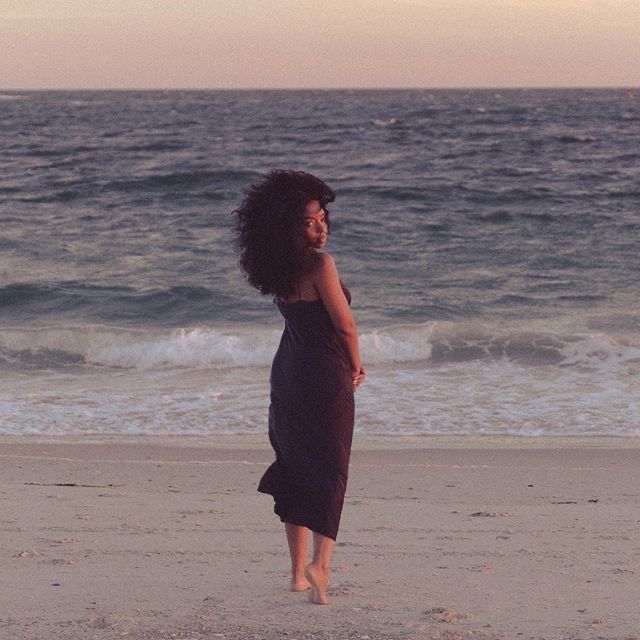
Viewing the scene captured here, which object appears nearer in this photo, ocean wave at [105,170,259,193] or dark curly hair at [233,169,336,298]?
dark curly hair at [233,169,336,298]

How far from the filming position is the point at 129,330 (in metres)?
12.3

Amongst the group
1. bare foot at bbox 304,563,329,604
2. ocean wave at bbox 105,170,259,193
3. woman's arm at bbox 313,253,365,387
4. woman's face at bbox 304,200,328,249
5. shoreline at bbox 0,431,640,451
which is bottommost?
shoreline at bbox 0,431,640,451

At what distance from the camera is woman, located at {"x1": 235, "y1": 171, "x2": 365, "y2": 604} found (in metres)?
3.70

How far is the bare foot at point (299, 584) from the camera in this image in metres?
3.94

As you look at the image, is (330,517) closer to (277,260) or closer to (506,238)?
(277,260)

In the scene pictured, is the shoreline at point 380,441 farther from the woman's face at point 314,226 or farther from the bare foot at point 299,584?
the woman's face at point 314,226

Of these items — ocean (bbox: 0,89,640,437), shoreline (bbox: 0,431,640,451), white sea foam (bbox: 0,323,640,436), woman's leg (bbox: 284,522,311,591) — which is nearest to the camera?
woman's leg (bbox: 284,522,311,591)

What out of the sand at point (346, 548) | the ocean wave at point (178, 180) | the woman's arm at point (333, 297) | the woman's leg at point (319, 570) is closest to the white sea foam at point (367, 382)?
the sand at point (346, 548)

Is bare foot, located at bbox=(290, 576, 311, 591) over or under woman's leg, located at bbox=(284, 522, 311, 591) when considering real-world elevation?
under

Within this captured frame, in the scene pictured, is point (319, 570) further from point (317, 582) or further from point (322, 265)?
point (322, 265)

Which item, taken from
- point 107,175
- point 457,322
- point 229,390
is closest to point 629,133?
point 107,175

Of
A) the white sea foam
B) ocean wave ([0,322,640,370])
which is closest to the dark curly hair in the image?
the white sea foam

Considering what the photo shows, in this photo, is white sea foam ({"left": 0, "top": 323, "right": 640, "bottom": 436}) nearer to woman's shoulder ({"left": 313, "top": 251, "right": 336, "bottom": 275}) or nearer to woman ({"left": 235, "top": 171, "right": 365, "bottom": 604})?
woman ({"left": 235, "top": 171, "right": 365, "bottom": 604})

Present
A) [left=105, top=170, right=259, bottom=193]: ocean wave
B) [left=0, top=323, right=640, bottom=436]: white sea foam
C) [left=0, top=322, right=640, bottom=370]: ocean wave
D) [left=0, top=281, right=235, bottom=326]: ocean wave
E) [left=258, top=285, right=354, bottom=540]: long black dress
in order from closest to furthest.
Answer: [left=258, top=285, right=354, bottom=540]: long black dress → [left=0, top=323, right=640, bottom=436]: white sea foam → [left=0, top=322, right=640, bottom=370]: ocean wave → [left=0, top=281, right=235, bottom=326]: ocean wave → [left=105, top=170, right=259, bottom=193]: ocean wave
